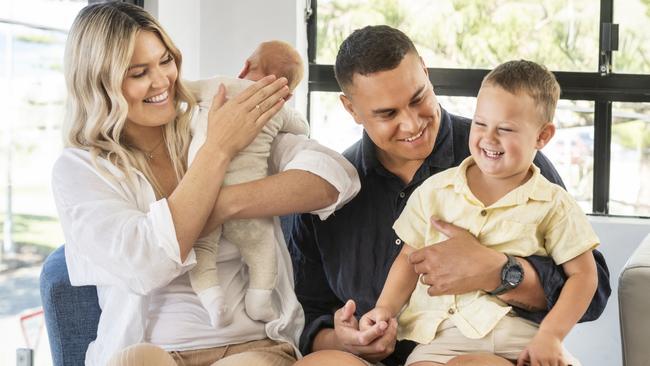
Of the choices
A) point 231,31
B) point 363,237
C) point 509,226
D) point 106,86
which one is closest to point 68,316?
point 106,86

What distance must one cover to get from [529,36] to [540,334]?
208 cm

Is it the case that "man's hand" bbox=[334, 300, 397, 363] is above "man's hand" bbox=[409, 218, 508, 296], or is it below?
below

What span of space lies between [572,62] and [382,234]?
1696 mm

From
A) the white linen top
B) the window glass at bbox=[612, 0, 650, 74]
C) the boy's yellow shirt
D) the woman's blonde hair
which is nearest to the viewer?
the boy's yellow shirt

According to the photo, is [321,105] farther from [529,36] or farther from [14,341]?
[14,341]

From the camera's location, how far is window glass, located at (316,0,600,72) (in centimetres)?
364

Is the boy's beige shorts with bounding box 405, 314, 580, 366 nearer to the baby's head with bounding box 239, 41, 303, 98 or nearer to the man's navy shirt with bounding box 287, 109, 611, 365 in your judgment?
the man's navy shirt with bounding box 287, 109, 611, 365

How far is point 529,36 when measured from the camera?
3684mm

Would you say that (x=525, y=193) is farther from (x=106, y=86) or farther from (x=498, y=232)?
(x=106, y=86)

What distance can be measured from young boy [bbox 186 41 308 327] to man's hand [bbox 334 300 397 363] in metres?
0.23

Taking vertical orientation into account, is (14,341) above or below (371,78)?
below

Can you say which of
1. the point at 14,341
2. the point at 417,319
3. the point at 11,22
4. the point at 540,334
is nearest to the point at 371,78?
the point at 417,319

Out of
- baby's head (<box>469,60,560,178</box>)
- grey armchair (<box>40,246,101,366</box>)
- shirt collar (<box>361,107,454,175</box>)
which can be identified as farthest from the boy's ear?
grey armchair (<box>40,246,101,366</box>)

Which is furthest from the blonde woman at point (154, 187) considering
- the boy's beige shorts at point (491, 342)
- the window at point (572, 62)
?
the window at point (572, 62)
